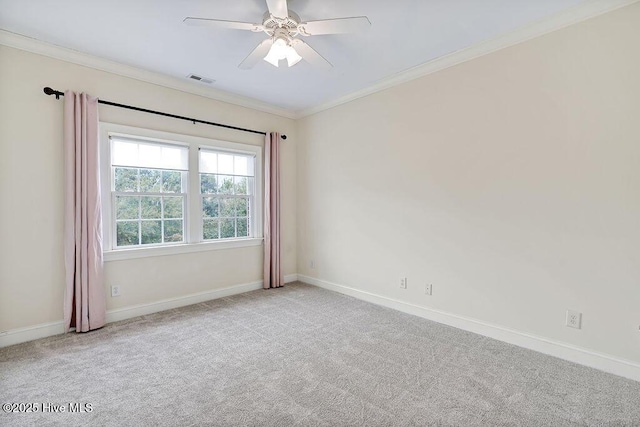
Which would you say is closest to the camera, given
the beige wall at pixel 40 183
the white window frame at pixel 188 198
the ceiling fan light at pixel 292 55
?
the ceiling fan light at pixel 292 55

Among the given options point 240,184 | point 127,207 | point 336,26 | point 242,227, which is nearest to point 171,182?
point 127,207

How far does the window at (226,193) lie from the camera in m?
4.06

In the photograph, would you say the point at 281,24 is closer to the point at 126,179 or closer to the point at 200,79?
the point at 200,79

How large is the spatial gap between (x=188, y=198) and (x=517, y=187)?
11.9ft

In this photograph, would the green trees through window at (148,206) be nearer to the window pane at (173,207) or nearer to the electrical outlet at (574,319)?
the window pane at (173,207)

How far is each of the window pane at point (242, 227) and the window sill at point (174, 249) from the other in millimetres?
144

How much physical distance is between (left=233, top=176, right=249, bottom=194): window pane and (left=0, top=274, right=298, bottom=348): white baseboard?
4.50ft

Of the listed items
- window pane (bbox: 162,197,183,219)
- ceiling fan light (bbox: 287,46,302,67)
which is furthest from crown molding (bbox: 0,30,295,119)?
ceiling fan light (bbox: 287,46,302,67)

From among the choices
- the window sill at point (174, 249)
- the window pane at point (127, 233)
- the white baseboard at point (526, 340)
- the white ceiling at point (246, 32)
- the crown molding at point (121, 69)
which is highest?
the white ceiling at point (246, 32)

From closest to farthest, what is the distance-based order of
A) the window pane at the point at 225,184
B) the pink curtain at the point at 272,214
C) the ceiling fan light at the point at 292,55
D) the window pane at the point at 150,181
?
the ceiling fan light at the point at 292,55 < the window pane at the point at 150,181 < the window pane at the point at 225,184 < the pink curtain at the point at 272,214

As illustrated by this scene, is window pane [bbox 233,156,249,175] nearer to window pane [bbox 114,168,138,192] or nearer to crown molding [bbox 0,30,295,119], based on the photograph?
crown molding [bbox 0,30,295,119]

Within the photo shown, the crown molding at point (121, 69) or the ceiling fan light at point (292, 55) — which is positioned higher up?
the crown molding at point (121, 69)

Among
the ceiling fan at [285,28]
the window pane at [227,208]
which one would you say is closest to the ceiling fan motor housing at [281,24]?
the ceiling fan at [285,28]

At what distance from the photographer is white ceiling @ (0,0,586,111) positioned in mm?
2305
